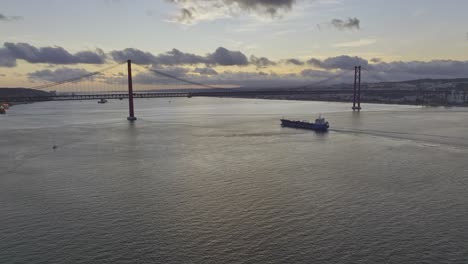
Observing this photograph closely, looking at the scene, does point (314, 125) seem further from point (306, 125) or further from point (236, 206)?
point (236, 206)

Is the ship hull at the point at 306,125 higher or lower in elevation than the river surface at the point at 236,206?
higher

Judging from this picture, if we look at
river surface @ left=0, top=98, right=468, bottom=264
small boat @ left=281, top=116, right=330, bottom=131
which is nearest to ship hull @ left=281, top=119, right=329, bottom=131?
small boat @ left=281, top=116, right=330, bottom=131

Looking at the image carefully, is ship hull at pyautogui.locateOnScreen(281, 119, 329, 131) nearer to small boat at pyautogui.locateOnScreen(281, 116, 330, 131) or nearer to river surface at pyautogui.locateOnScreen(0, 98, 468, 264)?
small boat at pyautogui.locateOnScreen(281, 116, 330, 131)

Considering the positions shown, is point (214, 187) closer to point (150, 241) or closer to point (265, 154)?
point (150, 241)

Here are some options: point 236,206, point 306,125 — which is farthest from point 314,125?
point 236,206

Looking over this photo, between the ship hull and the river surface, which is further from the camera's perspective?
the ship hull

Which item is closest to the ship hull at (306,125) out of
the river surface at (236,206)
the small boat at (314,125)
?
the small boat at (314,125)

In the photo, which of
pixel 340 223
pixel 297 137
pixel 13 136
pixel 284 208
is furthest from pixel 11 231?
pixel 13 136

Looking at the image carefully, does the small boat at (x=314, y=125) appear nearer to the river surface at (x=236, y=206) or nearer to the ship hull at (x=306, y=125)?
the ship hull at (x=306, y=125)

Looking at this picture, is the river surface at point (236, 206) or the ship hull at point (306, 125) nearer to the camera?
the river surface at point (236, 206)
